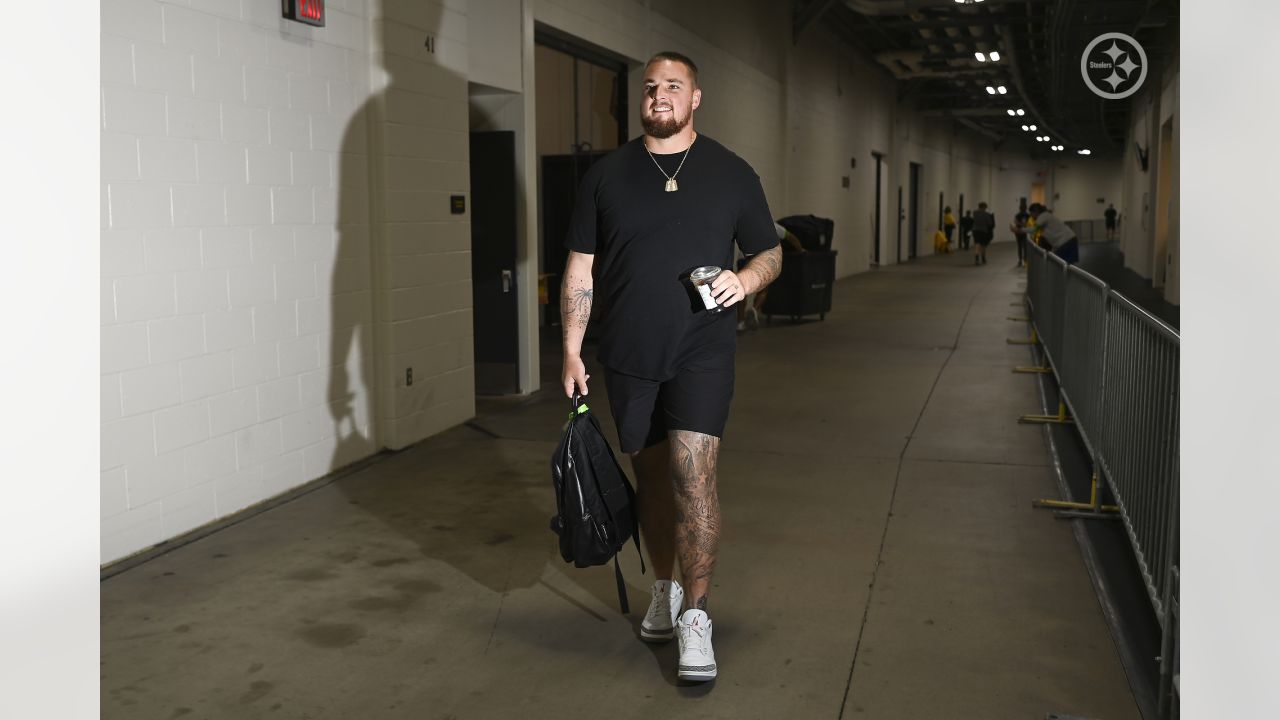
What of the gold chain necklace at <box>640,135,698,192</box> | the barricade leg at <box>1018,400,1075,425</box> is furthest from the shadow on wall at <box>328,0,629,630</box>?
the barricade leg at <box>1018,400,1075,425</box>

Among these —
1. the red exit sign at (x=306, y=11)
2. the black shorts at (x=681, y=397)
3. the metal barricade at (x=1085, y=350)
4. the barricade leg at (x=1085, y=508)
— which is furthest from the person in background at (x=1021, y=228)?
the black shorts at (x=681, y=397)

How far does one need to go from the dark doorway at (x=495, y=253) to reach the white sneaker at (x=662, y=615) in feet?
17.5

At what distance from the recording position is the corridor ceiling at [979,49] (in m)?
14.5

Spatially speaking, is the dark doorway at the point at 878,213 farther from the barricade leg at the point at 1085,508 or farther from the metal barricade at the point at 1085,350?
the barricade leg at the point at 1085,508

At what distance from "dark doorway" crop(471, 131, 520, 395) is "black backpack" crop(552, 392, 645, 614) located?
5501 millimetres

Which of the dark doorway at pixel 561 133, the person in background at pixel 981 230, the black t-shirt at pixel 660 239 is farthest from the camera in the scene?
the person in background at pixel 981 230

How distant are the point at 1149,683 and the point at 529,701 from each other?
1851 mm

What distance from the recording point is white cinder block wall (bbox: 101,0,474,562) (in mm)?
4672

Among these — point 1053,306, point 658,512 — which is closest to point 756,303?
point 1053,306

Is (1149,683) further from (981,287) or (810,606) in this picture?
(981,287)

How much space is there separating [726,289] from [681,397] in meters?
0.37

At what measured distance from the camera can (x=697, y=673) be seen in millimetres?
3316

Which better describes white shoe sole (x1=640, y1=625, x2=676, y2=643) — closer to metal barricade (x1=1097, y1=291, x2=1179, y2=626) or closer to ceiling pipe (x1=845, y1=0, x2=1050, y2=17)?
metal barricade (x1=1097, y1=291, x2=1179, y2=626)
